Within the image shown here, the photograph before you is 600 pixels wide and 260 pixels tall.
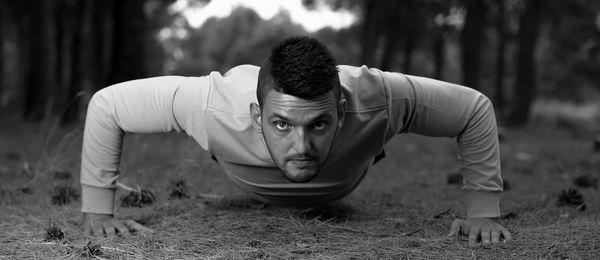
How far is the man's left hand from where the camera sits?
368 cm

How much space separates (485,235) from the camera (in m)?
3.71

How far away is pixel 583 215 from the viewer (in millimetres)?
4441

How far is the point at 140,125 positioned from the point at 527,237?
2.40m

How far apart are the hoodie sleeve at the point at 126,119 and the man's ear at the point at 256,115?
0.40m

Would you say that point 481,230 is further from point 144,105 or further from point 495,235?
point 144,105

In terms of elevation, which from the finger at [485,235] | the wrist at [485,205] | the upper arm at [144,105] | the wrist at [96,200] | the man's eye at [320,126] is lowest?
the wrist at [96,200]

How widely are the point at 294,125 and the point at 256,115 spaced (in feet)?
1.22

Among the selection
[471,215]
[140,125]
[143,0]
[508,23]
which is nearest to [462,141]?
[471,215]

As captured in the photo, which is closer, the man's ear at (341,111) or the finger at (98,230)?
the man's ear at (341,111)

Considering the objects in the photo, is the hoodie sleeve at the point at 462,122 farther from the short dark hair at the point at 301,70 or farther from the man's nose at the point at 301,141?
the man's nose at the point at 301,141

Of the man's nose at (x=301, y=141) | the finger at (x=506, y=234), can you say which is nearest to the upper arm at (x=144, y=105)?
the man's nose at (x=301, y=141)

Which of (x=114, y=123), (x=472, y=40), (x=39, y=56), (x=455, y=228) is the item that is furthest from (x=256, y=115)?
(x=39, y=56)

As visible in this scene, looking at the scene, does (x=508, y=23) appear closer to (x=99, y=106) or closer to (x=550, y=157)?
(x=550, y=157)

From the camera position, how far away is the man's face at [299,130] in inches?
120
